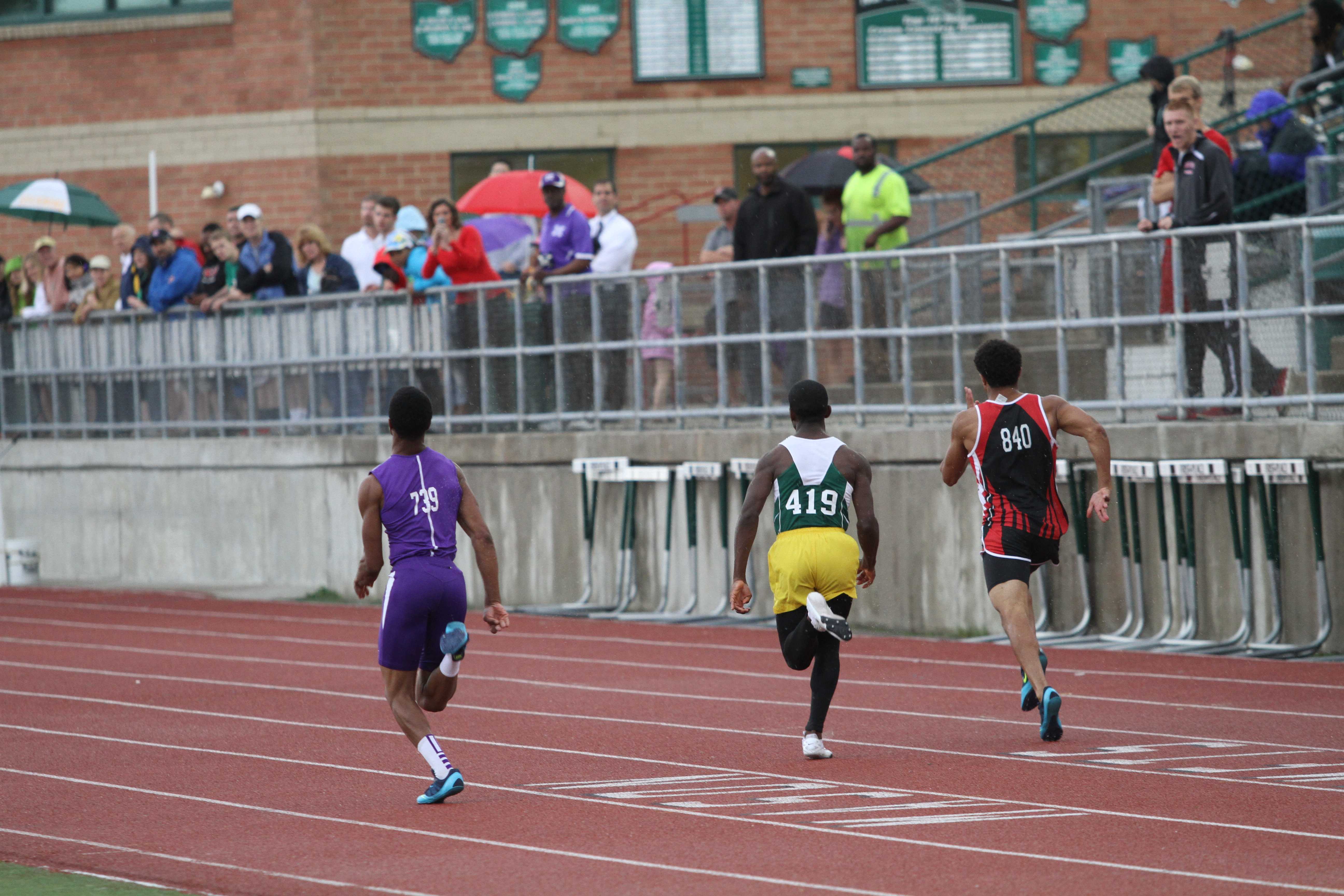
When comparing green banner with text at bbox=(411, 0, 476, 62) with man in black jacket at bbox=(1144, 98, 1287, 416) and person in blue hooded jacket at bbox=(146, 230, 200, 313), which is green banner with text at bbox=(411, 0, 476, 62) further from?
man in black jacket at bbox=(1144, 98, 1287, 416)

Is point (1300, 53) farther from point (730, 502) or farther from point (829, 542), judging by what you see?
point (829, 542)

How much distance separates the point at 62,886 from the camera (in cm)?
759

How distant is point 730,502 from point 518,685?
411cm

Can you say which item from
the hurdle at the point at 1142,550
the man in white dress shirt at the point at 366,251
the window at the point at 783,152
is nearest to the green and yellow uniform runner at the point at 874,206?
the hurdle at the point at 1142,550

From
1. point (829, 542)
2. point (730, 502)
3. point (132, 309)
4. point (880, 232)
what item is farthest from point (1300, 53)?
point (829, 542)

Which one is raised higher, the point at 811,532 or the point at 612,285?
the point at 612,285

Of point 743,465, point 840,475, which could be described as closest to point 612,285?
point 743,465

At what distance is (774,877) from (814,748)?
2754 millimetres

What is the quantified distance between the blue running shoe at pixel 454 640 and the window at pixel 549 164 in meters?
18.1

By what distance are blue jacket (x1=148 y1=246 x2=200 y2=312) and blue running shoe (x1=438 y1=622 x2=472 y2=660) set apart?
13288 mm

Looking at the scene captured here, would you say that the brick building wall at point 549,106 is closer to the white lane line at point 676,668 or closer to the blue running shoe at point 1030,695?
the white lane line at point 676,668

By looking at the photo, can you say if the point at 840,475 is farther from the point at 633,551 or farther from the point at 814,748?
the point at 633,551

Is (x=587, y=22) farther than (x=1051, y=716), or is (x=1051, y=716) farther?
(x=587, y=22)

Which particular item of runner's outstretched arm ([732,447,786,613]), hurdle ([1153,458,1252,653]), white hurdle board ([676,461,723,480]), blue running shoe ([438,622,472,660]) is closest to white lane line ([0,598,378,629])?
white hurdle board ([676,461,723,480])
